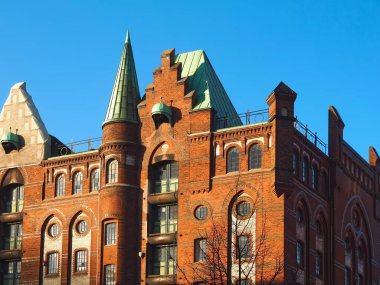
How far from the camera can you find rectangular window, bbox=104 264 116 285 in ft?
270

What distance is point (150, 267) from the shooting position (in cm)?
8231

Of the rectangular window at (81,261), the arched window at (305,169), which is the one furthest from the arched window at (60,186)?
the arched window at (305,169)

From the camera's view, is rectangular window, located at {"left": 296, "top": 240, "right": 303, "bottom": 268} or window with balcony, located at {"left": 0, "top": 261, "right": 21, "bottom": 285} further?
window with balcony, located at {"left": 0, "top": 261, "right": 21, "bottom": 285}

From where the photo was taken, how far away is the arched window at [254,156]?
262 ft

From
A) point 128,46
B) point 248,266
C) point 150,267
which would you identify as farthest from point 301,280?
point 128,46

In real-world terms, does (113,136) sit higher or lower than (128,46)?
lower

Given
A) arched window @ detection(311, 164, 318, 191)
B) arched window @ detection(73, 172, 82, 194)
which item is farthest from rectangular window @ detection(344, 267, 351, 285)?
arched window @ detection(73, 172, 82, 194)

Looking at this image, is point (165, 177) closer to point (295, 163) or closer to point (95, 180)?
point (95, 180)

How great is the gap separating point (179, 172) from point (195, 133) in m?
3.14

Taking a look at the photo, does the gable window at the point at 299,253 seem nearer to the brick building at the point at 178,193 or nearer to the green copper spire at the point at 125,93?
the brick building at the point at 178,193

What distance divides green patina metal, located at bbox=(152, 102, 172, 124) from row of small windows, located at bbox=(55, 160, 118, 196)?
16.4ft

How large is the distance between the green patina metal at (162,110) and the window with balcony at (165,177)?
134 inches

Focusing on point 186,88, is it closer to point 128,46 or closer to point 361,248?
point 128,46

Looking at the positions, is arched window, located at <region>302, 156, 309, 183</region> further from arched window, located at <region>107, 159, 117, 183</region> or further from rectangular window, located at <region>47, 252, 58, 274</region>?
rectangular window, located at <region>47, 252, 58, 274</region>
